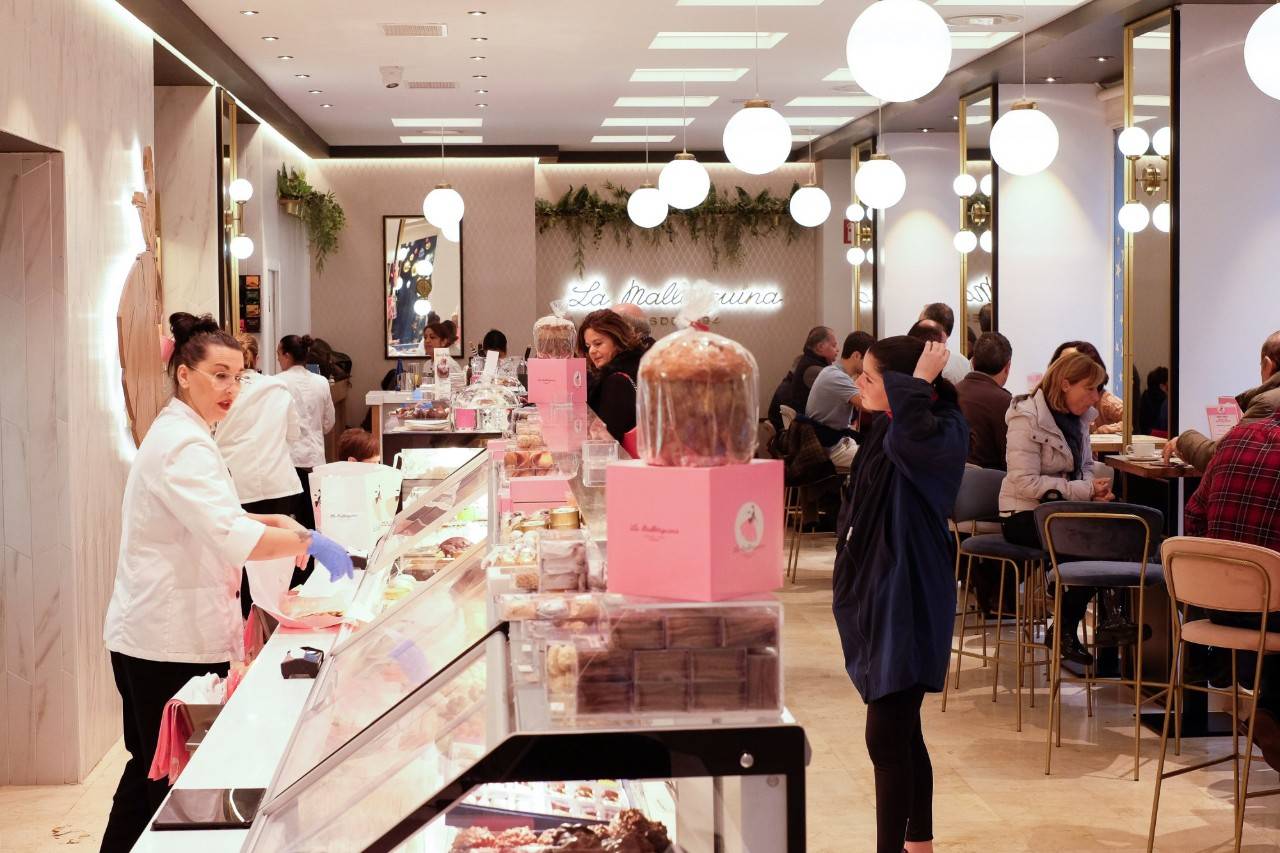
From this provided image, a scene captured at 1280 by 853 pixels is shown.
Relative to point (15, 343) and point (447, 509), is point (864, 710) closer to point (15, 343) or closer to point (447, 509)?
point (447, 509)

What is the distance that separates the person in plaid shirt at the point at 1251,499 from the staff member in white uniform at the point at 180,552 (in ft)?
9.82

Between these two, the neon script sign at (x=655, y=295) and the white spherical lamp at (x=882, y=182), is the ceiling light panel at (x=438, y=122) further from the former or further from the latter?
the white spherical lamp at (x=882, y=182)

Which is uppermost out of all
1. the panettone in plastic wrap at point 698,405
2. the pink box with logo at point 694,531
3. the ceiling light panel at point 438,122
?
the ceiling light panel at point 438,122

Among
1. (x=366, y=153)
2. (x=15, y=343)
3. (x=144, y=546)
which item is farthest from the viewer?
(x=366, y=153)

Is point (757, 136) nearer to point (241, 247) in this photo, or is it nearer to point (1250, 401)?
point (1250, 401)

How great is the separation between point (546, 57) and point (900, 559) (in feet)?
22.8

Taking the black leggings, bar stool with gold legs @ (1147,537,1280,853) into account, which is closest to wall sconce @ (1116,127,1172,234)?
bar stool with gold legs @ (1147,537,1280,853)

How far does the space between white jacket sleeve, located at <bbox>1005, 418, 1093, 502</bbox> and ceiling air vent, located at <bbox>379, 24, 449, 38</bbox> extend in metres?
4.81

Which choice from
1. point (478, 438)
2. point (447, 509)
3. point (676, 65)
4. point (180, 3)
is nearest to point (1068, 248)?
point (676, 65)

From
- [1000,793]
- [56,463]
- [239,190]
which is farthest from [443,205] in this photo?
[1000,793]

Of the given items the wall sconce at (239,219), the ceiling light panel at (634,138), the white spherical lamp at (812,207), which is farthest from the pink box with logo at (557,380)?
the ceiling light panel at (634,138)

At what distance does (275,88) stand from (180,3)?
337 centimetres

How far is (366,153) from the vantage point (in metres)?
15.1

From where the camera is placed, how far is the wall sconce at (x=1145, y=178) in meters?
7.47
